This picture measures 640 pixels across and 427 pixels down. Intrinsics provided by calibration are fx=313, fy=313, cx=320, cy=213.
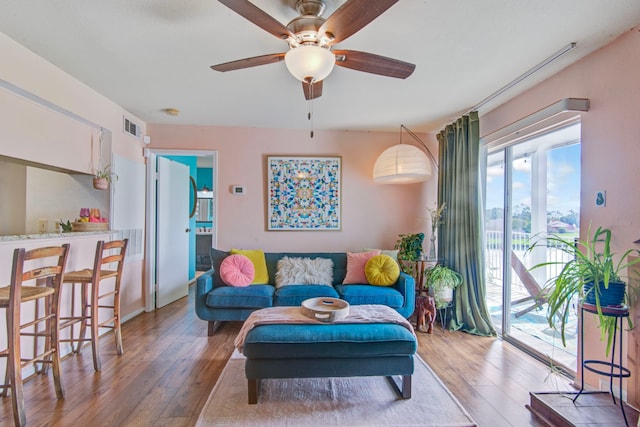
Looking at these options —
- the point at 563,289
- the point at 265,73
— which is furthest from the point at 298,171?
the point at 563,289

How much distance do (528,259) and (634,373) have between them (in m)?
1.41

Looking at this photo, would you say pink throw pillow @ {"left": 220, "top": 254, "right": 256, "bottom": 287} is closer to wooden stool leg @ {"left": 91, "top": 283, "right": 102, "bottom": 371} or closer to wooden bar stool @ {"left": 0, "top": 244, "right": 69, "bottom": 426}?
wooden stool leg @ {"left": 91, "top": 283, "right": 102, "bottom": 371}

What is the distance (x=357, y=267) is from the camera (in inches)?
143

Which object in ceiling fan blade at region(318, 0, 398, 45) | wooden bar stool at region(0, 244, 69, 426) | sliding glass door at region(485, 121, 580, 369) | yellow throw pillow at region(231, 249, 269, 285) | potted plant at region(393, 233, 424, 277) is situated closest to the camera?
ceiling fan blade at region(318, 0, 398, 45)

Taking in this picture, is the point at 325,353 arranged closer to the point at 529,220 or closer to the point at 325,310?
the point at 325,310

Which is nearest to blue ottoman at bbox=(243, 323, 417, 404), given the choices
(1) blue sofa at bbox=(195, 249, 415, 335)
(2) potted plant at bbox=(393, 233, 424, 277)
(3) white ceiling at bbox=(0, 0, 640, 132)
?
(1) blue sofa at bbox=(195, 249, 415, 335)

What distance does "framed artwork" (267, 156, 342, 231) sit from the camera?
13.6 ft

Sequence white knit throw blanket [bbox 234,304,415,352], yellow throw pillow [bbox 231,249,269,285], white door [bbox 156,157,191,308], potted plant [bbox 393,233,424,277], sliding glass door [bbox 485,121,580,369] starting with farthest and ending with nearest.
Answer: white door [bbox 156,157,191,308]
potted plant [bbox 393,233,424,277]
yellow throw pillow [bbox 231,249,269,285]
sliding glass door [bbox 485,121,580,369]
white knit throw blanket [bbox 234,304,415,352]

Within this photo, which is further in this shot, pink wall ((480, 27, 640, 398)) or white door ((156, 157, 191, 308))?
white door ((156, 157, 191, 308))

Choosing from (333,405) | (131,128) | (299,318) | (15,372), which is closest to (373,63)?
(299,318)

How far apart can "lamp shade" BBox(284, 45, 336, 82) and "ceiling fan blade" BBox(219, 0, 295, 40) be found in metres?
0.10

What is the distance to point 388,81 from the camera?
274cm

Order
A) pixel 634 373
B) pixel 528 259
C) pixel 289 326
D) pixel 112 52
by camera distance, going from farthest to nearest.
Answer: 1. pixel 528 259
2. pixel 112 52
3. pixel 289 326
4. pixel 634 373

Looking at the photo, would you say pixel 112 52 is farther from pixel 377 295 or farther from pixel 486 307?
pixel 486 307
